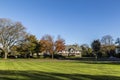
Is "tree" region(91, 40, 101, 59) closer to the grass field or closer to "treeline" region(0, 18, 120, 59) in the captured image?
"treeline" region(0, 18, 120, 59)

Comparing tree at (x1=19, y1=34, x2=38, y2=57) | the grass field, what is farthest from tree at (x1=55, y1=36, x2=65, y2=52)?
the grass field

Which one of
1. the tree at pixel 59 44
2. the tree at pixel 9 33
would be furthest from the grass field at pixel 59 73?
the tree at pixel 59 44

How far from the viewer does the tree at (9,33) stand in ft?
311

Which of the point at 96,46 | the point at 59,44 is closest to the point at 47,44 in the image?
the point at 59,44

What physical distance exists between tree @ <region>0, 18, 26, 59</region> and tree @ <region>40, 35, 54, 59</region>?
43.7 ft

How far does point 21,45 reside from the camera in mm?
98750

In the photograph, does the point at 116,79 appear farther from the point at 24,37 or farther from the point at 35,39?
the point at 35,39

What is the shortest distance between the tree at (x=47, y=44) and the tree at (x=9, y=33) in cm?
→ 1333

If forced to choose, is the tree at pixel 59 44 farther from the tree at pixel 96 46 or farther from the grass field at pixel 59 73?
Result: the grass field at pixel 59 73

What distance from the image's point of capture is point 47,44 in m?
110

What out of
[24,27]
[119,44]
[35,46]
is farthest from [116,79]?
[119,44]

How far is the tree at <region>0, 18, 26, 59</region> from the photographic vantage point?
94.9 metres

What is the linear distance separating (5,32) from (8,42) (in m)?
4.20

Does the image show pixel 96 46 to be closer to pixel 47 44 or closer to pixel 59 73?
pixel 47 44
